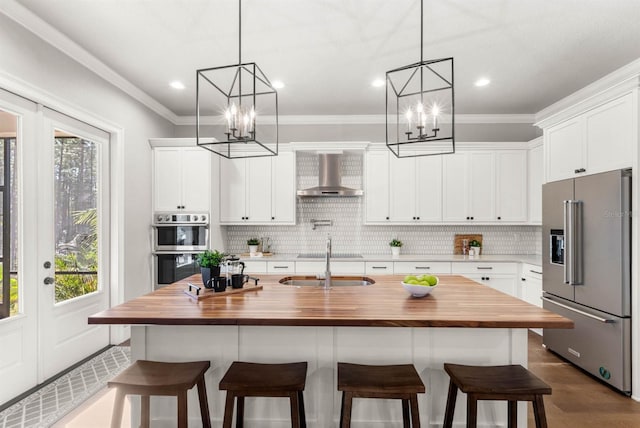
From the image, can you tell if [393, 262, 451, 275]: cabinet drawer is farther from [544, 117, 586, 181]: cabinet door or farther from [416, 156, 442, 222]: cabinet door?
[544, 117, 586, 181]: cabinet door

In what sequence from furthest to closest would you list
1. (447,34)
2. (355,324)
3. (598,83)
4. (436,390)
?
(598,83), (447,34), (436,390), (355,324)

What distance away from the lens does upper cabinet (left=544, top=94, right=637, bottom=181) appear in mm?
2936

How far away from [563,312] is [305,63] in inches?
133

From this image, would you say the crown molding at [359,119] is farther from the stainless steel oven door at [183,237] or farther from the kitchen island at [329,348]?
the kitchen island at [329,348]

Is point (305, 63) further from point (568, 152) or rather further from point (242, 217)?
point (568, 152)

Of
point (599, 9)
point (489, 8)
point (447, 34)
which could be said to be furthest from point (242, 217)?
point (599, 9)

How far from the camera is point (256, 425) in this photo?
2268 mm

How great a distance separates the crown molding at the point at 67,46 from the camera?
261 centimetres

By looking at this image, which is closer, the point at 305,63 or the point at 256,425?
the point at 256,425

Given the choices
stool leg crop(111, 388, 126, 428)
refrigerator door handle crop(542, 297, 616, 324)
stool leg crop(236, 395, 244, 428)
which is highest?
refrigerator door handle crop(542, 297, 616, 324)

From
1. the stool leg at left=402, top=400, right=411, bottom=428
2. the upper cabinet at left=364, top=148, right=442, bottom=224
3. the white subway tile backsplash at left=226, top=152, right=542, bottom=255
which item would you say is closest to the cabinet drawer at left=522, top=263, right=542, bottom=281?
the white subway tile backsplash at left=226, top=152, right=542, bottom=255

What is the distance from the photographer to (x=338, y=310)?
205cm

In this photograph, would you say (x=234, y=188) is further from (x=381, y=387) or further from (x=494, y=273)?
(x=381, y=387)

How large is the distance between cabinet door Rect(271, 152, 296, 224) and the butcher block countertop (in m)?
2.43
